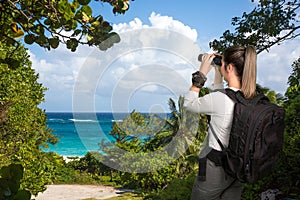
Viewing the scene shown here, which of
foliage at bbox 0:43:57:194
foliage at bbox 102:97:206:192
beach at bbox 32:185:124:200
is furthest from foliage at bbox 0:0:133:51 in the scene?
beach at bbox 32:185:124:200

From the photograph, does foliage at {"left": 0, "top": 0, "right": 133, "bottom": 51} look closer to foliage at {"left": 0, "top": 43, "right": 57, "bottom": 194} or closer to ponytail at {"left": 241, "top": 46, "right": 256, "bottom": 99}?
ponytail at {"left": 241, "top": 46, "right": 256, "bottom": 99}

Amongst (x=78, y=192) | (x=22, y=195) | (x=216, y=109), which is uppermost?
(x=216, y=109)

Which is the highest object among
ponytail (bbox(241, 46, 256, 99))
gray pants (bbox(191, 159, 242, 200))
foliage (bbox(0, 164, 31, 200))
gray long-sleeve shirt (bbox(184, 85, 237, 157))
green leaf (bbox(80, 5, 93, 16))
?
green leaf (bbox(80, 5, 93, 16))

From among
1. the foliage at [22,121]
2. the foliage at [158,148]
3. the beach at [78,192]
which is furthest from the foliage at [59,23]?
the beach at [78,192]

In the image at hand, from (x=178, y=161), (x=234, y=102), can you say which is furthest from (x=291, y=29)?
(x=178, y=161)

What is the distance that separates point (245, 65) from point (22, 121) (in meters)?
5.06

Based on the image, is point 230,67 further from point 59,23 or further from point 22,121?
point 22,121

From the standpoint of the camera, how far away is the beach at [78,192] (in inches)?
472

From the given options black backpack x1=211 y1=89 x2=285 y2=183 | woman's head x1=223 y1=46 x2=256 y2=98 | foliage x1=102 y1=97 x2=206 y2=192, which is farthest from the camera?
Answer: foliage x1=102 y1=97 x2=206 y2=192

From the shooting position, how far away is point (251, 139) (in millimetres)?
2039

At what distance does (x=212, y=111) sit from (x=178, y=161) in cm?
871

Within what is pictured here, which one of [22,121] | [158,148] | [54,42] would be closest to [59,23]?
[54,42]

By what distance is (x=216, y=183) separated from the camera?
7.09ft

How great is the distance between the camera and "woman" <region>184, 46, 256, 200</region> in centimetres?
212
